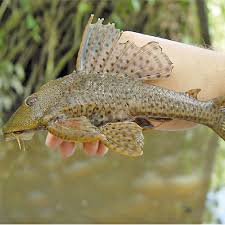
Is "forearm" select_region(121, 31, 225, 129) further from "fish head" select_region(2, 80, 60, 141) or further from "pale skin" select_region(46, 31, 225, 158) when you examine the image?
"fish head" select_region(2, 80, 60, 141)

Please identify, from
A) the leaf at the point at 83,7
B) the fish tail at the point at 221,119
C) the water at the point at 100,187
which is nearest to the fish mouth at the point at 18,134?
the fish tail at the point at 221,119

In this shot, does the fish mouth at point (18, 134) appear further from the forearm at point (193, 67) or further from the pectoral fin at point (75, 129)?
the forearm at point (193, 67)

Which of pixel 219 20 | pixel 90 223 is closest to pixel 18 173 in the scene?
pixel 90 223

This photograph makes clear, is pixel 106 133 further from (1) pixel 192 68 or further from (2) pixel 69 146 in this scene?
(1) pixel 192 68

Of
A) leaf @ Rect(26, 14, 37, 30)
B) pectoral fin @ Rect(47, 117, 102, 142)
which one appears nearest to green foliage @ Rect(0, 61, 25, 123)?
leaf @ Rect(26, 14, 37, 30)

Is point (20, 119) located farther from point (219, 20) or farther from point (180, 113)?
point (219, 20)

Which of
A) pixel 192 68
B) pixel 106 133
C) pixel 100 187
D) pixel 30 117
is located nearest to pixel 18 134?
pixel 30 117
